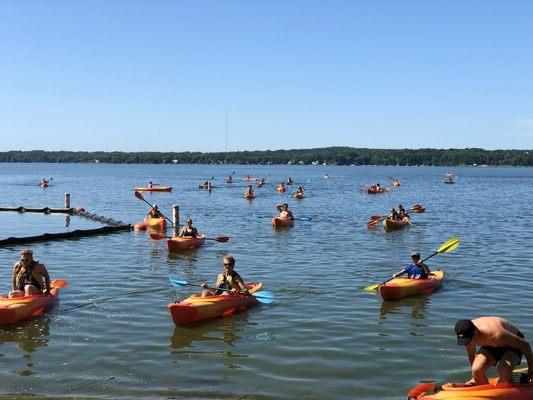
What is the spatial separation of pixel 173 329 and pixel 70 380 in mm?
3335

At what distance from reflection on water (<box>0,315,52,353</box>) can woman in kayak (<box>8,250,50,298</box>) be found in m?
0.72

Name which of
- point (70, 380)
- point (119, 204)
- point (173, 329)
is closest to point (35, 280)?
point (173, 329)

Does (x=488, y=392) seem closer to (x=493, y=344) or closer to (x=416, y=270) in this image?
(x=493, y=344)

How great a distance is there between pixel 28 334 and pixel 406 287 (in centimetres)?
918

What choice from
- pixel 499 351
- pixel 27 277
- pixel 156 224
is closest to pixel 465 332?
pixel 499 351

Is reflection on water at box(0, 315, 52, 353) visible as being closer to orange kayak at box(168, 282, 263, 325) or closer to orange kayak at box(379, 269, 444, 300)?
orange kayak at box(168, 282, 263, 325)

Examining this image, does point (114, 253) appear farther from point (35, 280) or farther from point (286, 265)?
point (35, 280)

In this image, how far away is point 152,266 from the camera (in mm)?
21547

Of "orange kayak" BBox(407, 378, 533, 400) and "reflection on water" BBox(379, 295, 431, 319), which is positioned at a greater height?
"orange kayak" BBox(407, 378, 533, 400)

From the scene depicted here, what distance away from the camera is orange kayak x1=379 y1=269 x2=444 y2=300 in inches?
626

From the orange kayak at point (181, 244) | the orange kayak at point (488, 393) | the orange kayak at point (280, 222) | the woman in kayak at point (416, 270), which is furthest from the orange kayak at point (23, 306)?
the orange kayak at point (280, 222)

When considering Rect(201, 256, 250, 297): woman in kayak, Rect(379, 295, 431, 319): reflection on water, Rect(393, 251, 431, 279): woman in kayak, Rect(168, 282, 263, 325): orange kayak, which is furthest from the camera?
Rect(393, 251, 431, 279): woman in kayak

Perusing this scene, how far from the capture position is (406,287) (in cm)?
1622

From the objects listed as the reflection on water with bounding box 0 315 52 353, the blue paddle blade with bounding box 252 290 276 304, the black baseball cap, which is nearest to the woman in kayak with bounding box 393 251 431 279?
the blue paddle blade with bounding box 252 290 276 304
